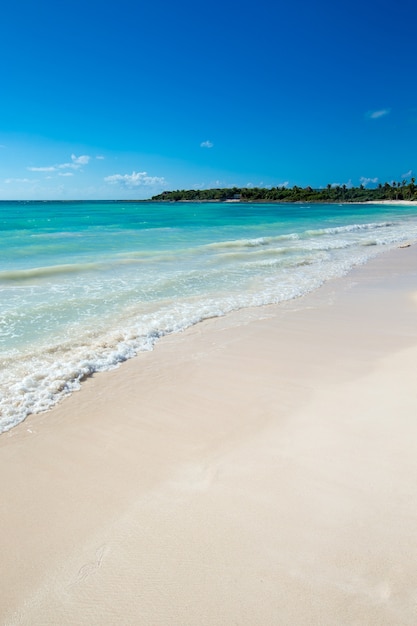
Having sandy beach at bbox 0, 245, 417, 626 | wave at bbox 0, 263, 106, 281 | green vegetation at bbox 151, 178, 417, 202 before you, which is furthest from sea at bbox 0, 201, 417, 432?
green vegetation at bbox 151, 178, 417, 202

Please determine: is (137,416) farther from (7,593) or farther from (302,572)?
(302,572)

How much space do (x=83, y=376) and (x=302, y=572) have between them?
3985 mm

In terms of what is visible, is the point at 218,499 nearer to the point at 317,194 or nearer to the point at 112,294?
the point at 112,294

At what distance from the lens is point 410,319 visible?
812 cm

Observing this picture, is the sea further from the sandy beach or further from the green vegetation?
the green vegetation

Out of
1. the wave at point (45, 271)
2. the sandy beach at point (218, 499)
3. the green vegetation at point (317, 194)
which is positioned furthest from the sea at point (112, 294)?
the green vegetation at point (317, 194)

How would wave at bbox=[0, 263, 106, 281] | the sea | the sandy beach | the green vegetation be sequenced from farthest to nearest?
the green vegetation < wave at bbox=[0, 263, 106, 281] < the sea < the sandy beach

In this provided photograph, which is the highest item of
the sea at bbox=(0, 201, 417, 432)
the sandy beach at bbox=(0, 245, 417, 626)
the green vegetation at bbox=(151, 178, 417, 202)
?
the green vegetation at bbox=(151, 178, 417, 202)

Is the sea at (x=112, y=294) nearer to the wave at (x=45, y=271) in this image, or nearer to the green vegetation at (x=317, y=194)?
the wave at (x=45, y=271)

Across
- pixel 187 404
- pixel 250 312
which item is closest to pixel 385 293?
pixel 250 312

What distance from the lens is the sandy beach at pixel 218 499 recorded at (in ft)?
7.71

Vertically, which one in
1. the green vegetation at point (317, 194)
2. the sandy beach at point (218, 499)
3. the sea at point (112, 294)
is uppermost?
the green vegetation at point (317, 194)

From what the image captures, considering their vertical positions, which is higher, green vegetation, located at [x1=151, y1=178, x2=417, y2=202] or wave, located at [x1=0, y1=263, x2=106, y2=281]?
green vegetation, located at [x1=151, y1=178, x2=417, y2=202]

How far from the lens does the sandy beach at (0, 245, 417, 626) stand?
92.5 inches
